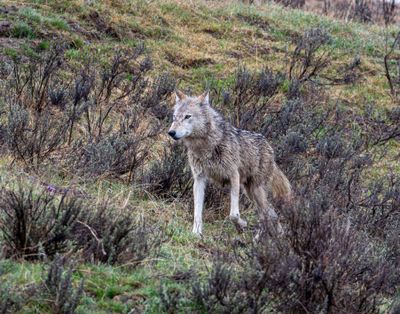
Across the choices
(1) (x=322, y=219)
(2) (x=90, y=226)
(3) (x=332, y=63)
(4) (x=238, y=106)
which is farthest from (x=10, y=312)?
(3) (x=332, y=63)

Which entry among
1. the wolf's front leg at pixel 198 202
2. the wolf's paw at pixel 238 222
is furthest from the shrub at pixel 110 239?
the wolf's paw at pixel 238 222

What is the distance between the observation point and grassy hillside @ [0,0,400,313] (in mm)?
5383

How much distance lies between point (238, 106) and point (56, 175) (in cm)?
392

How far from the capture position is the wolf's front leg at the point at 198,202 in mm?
7674

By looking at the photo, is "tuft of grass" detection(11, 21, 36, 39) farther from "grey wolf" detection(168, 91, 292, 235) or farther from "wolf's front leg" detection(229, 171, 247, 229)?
"wolf's front leg" detection(229, 171, 247, 229)

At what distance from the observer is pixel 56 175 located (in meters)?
7.98

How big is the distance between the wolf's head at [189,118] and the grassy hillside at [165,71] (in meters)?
0.79

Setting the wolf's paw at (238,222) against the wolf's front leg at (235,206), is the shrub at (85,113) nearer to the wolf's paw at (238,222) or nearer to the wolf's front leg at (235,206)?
the wolf's front leg at (235,206)

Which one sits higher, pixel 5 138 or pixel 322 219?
pixel 322 219

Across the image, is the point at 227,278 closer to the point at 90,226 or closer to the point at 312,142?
the point at 90,226

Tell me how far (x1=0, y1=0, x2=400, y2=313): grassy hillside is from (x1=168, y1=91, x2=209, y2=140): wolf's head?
793 millimetres

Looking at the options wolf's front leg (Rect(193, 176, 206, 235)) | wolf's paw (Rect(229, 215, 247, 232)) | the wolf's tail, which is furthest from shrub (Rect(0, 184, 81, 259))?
the wolf's tail

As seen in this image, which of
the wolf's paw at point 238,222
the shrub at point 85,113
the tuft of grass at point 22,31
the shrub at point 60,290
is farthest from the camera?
the tuft of grass at point 22,31

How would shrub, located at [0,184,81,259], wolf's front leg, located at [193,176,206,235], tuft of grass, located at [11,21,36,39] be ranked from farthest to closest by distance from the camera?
1. tuft of grass, located at [11,21,36,39]
2. wolf's front leg, located at [193,176,206,235]
3. shrub, located at [0,184,81,259]
